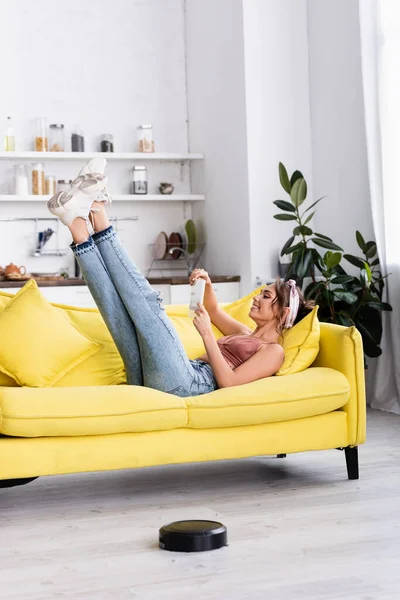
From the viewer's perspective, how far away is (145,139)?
652 centimetres

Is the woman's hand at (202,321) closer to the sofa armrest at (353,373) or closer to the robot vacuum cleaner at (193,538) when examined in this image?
the sofa armrest at (353,373)

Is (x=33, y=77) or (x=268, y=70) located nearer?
(x=268, y=70)

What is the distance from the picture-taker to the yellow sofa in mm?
3166

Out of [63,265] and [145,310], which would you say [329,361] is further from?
[63,265]

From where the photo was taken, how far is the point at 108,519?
10.4 feet

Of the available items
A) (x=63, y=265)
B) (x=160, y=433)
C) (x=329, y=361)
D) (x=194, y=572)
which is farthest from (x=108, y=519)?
(x=63, y=265)

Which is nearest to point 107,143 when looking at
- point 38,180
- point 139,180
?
point 139,180

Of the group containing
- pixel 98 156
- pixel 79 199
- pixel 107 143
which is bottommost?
pixel 79 199

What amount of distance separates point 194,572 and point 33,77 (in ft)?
15.3

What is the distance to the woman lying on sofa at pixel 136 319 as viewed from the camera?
333 centimetres

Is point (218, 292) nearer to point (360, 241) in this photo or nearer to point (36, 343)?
point (360, 241)

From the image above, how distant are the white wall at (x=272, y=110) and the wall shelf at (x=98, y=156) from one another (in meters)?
0.73

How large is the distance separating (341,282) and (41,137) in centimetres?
241

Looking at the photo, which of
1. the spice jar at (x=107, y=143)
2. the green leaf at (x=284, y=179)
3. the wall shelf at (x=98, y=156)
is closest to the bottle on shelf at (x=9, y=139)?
the wall shelf at (x=98, y=156)
